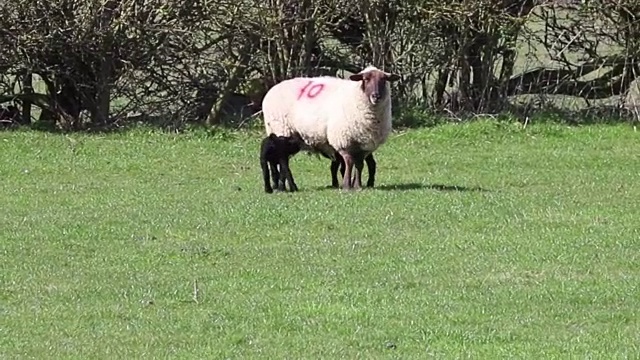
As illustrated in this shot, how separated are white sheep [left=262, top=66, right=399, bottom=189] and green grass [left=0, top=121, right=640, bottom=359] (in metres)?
0.46

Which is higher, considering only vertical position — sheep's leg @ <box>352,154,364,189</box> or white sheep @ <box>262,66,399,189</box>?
white sheep @ <box>262,66,399,189</box>

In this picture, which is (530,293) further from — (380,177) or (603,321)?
(380,177)

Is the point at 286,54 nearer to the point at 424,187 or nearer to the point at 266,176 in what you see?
the point at 266,176

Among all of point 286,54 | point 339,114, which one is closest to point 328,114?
point 339,114

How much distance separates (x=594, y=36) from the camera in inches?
797

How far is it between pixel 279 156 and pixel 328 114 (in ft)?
2.29

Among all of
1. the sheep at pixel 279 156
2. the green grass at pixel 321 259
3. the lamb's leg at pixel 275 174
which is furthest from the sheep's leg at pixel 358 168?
the lamb's leg at pixel 275 174

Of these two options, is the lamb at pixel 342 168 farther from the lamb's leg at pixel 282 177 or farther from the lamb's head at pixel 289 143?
the lamb's leg at pixel 282 177

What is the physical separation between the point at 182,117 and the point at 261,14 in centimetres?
188

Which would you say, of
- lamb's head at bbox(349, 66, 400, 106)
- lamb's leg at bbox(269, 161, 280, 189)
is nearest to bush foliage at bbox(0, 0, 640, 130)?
lamb's leg at bbox(269, 161, 280, 189)

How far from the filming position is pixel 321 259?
1054 cm

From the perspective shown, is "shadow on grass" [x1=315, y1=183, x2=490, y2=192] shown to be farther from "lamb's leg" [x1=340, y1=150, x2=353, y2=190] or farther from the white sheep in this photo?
the white sheep

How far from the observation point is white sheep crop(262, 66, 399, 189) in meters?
14.2

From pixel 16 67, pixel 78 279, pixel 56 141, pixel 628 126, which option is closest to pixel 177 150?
pixel 56 141
